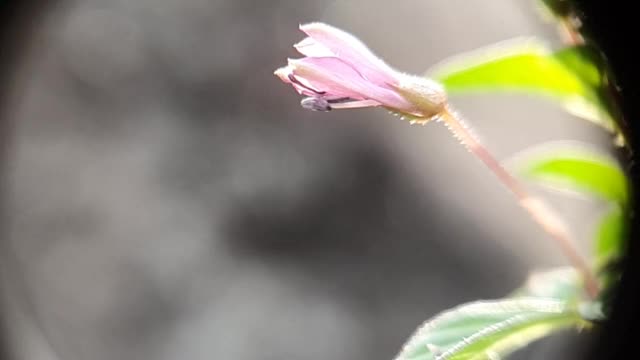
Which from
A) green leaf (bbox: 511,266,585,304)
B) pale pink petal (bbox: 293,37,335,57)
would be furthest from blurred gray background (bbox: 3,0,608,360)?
pale pink petal (bbox: 293,37,335,57)

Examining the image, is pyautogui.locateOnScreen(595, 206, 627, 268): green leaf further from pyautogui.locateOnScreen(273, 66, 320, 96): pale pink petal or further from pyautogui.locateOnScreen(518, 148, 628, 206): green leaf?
pyautogui.locateOnScreen(273, 66, 320, 96): pale pink petal

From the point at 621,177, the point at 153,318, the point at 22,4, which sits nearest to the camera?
the point at 621,177

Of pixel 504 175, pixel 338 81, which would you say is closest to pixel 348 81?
pixel 338 81

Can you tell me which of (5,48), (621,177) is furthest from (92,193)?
(621,177)

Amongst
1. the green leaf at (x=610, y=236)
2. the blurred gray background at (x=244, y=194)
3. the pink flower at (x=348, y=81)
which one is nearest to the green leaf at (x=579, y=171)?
the green leaf at (x=610, y=236)

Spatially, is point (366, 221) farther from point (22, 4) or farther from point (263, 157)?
point (22, 4)

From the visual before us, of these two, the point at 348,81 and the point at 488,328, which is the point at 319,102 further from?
the point at 488,328
